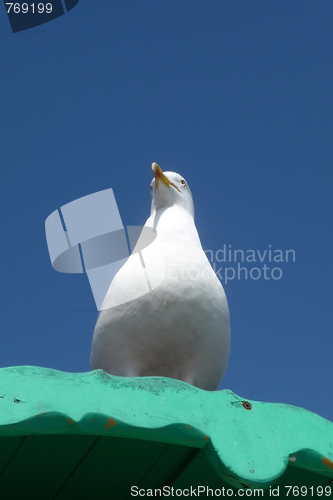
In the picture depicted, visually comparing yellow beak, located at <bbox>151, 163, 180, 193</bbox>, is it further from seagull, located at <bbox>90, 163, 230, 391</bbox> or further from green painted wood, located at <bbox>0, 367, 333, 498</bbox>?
green painted wood, located at <bbox>0, 367, 333, 498</bbox>

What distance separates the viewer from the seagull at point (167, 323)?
3482 mm

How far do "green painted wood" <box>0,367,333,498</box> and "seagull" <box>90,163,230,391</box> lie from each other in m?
0.92

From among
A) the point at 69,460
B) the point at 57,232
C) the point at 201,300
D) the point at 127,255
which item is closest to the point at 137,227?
the point at 127,255

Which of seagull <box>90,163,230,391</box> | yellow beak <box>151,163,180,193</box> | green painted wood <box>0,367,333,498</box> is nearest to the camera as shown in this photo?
green painted wood <box>0,367,333,498</box>

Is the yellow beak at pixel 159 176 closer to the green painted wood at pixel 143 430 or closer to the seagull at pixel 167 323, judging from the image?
the seagull at pixel 167 323

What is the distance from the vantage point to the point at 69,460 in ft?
8.14

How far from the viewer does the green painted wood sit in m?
2.06

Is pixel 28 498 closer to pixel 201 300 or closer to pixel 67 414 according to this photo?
pixel 67 414

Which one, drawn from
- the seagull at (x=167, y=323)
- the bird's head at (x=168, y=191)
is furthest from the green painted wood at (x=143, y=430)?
the bird's head at (x=168, y=191)

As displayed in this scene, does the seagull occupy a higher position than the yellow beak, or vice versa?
the yellow beak

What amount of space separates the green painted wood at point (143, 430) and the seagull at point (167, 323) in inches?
36.4

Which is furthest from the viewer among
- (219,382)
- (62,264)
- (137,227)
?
(137,227)

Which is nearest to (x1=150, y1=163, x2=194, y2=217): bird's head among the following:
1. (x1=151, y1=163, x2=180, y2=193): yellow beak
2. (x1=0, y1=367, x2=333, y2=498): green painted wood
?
(x1=151, y1=163, x2=180, y2=193): yellow beak

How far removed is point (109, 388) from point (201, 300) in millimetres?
1397
